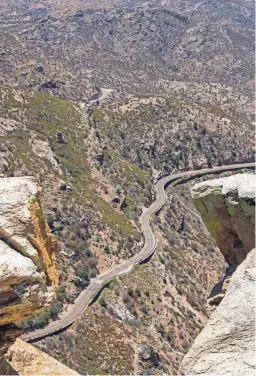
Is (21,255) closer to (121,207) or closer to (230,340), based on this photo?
(230,340)

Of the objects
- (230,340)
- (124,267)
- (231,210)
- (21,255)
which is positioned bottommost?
(124,267)

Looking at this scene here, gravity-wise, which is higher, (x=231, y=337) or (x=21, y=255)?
(x=21, y=255)

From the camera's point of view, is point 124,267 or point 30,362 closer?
point 30,362

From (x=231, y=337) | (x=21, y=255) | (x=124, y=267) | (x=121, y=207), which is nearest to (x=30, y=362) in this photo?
(x=21, y=255)

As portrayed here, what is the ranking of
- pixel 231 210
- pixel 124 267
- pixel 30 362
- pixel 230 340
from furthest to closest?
pixel 124 267 → pixel 231 210 → pixel 30 362 → pixel 230 340

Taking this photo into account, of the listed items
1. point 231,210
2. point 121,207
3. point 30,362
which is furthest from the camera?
point 121,207

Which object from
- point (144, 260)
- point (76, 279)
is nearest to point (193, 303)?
point (144, 260)

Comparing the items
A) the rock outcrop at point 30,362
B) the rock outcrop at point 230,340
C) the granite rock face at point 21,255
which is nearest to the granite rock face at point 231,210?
the rock outcrop at point 230,340

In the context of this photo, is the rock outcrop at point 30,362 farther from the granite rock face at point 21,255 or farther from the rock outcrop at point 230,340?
the rock outcrop at point 230,340

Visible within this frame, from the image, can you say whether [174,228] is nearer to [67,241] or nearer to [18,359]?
[67,241]
